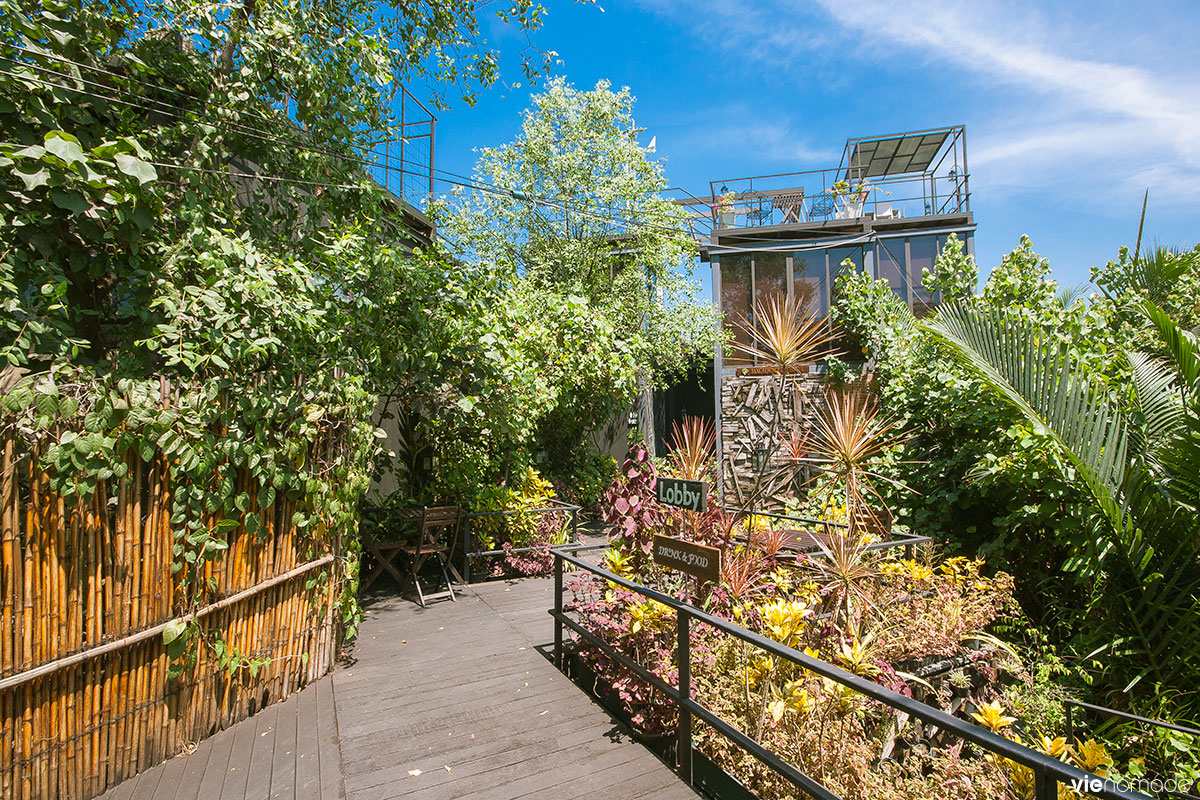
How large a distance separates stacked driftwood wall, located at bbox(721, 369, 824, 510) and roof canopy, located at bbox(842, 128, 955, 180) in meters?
5.84

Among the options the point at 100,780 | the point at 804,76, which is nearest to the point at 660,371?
the point at 804,76

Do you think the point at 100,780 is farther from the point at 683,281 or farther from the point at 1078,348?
the point at 683,281

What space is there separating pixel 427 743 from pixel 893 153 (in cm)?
1533

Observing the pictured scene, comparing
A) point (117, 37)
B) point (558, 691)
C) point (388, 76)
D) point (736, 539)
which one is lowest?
point (558, 691)

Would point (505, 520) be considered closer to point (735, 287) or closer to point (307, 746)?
point (307, 746)

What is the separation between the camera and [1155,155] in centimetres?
700

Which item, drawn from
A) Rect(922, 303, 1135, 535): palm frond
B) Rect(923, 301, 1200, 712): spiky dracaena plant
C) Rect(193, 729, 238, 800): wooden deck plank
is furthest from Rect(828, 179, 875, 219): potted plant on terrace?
Rect(193, 729, 238, 800): wooden deck plank

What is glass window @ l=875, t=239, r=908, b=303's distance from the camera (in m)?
12.5

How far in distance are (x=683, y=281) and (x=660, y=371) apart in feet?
6.14

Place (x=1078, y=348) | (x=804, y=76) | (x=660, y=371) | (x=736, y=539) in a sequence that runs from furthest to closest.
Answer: (x=660, y=371)
(x=804, y=76)
(x=1078, y=348)
(x=736, y=539)

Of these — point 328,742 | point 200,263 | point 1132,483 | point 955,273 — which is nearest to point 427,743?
point 328,742

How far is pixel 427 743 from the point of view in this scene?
3588mm

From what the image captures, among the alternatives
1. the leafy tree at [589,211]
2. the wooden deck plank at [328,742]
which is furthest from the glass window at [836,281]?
the wooden deck plank at [328,742]

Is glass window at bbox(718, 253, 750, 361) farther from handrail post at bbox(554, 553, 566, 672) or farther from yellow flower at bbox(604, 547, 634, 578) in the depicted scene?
handrail post at bbox(554, 553, 566, 672)
